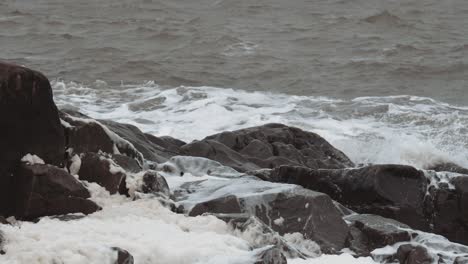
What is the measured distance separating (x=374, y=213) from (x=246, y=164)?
76.0 inches

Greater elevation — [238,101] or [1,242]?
[1,242]

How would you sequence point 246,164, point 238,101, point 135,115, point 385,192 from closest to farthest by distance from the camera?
1. point 385,192
2. point 246,164
3. point 135,115
4. point 238,101

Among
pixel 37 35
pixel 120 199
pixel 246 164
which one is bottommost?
pixel 37 35

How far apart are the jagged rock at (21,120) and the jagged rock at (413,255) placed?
9.20 ft

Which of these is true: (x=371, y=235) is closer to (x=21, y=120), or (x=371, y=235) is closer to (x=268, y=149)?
(x=21, y=120)

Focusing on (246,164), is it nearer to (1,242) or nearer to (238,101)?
(1,242)

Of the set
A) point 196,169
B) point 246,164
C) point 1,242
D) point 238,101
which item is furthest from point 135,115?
point 1,242

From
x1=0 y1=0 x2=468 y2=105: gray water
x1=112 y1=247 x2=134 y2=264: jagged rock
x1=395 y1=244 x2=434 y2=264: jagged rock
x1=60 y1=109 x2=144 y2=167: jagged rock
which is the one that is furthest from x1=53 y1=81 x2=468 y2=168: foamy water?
x1=112 y1=247 x2=134 y2=264: jagged rock

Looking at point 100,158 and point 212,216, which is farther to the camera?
point 100,158

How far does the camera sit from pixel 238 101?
593 inches

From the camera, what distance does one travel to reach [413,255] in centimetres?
634

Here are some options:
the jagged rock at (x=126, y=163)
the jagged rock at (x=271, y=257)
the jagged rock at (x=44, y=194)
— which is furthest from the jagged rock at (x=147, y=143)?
the jagged rock at (x=271, y=257)

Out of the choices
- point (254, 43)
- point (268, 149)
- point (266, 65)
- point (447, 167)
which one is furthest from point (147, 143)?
point (254, 43)

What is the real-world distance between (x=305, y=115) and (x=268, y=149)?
4.45m
